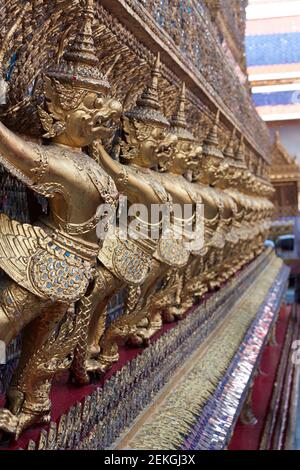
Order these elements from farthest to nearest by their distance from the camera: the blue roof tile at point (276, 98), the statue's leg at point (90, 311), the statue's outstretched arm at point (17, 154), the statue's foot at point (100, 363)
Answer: the blue roof tile at point (276, 98)
the statue's foot at point (100, 363)
the statue's leg at point (90, 311)
the statue's outstretched arm at point (17, 154)

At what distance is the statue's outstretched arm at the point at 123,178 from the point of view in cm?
168

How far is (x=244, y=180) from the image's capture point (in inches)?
164

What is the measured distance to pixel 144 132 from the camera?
6.08 feet

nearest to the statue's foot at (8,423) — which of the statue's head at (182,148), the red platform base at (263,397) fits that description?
the statue's head at (182,148)

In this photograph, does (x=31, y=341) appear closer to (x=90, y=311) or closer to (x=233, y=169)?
(x=90, y=311)

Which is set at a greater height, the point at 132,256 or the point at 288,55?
the point at 288,55

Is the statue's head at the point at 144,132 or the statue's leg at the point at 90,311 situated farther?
the statue's head at the point at 144,132

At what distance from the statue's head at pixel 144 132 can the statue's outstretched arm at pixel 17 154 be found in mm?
637

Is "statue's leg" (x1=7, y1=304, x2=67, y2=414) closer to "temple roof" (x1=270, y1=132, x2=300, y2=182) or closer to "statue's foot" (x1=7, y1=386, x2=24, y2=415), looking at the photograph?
"statue's foot" (x1=7, y1=386, x2=24, y2=415)

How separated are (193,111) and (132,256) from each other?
1.69 metres

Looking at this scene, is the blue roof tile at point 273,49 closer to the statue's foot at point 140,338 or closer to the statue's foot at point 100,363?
the statue's foot at point 140,338

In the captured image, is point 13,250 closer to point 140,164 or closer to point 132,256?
point 132,256

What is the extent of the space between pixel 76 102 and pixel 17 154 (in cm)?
21
